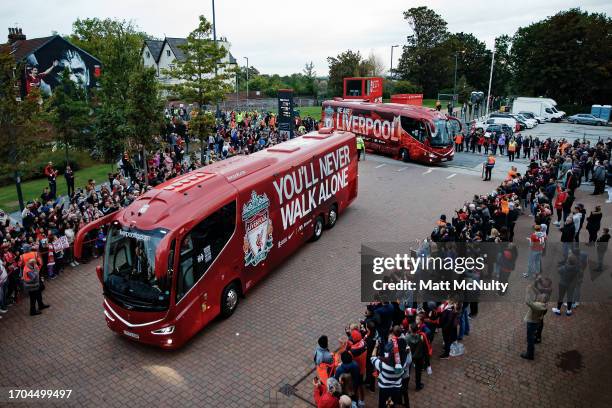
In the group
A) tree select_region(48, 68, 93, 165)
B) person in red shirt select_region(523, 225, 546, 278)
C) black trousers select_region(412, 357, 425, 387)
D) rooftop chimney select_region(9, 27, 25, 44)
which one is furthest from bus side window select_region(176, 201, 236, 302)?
rooftop chimney select_region(9, 27, 25, 44)

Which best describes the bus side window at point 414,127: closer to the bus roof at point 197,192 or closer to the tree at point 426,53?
the bus roof at point 197,192

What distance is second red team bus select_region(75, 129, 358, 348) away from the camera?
9.38 meters

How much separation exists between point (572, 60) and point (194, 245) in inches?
2387

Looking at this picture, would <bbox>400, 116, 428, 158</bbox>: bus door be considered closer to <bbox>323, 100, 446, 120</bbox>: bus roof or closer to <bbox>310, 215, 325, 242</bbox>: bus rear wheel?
<bbox>323, 100, 446, 120</bbox>: bus roof

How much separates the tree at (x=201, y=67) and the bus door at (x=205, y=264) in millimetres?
14569

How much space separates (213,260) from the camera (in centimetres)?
1037

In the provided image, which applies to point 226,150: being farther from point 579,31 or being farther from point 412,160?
point 579,31

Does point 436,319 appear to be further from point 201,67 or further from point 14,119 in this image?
point 201,67

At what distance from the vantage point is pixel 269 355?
392 inches

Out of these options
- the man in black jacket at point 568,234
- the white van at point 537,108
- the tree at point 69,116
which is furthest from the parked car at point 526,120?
the tree at point 69,116

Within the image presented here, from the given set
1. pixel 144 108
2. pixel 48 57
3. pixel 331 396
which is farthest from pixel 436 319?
pixel 48 57

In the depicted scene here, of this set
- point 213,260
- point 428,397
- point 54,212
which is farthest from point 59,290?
point 428,397

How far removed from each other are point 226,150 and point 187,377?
20.0 meters

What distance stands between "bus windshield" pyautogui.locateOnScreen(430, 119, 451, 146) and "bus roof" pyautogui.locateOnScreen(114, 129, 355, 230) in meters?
15.3
